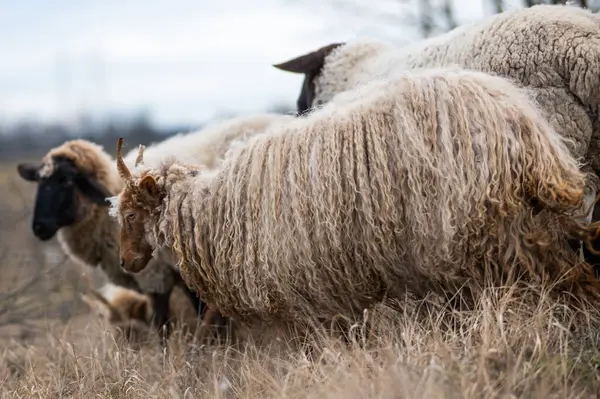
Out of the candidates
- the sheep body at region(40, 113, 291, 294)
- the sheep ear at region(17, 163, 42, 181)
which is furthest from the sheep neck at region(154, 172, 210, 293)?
the sheep ear at region(17, 163, 42, 181)

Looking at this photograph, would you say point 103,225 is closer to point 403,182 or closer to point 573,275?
point 403,182

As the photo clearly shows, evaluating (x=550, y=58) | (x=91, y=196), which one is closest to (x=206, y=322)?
(x=91, y=196)

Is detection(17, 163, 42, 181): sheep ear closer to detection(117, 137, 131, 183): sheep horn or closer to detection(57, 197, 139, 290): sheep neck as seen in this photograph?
detection(57, 197, 139, 290): sheep neck

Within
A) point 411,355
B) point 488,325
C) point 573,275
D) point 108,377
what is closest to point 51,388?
point 108,377

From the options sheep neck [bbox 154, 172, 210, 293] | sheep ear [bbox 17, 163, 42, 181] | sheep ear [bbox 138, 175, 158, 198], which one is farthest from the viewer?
sheep ear [bbox 17, 163, 42, 181]

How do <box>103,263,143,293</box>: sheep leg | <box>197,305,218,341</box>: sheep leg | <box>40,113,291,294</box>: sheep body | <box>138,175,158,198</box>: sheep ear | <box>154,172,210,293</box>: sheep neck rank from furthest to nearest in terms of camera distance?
<box>40,113,291,294</box>: sheep body
<box>103,263,143,293</box>: sheep leg
<box>197,305,218,341</box>: sheep leg
<box>138,175,158,198</box>: sheep ear
<box>154,172,210,293</box>: sheep neck

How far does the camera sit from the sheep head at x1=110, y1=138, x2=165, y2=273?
5066 mm

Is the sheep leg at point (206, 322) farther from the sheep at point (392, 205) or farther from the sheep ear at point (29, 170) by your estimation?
the sheep ear at point (29, 170)

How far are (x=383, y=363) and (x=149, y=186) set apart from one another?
201cm

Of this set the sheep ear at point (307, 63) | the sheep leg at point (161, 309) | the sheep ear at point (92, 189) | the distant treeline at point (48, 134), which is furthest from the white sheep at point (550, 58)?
the distant treeline at point (48, 134)

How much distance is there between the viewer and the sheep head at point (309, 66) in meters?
7.59

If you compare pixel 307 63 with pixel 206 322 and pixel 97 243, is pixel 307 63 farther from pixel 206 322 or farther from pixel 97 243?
pixel 206 322

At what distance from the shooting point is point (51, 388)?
4969 millimetres

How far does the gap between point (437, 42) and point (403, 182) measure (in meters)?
1.99
